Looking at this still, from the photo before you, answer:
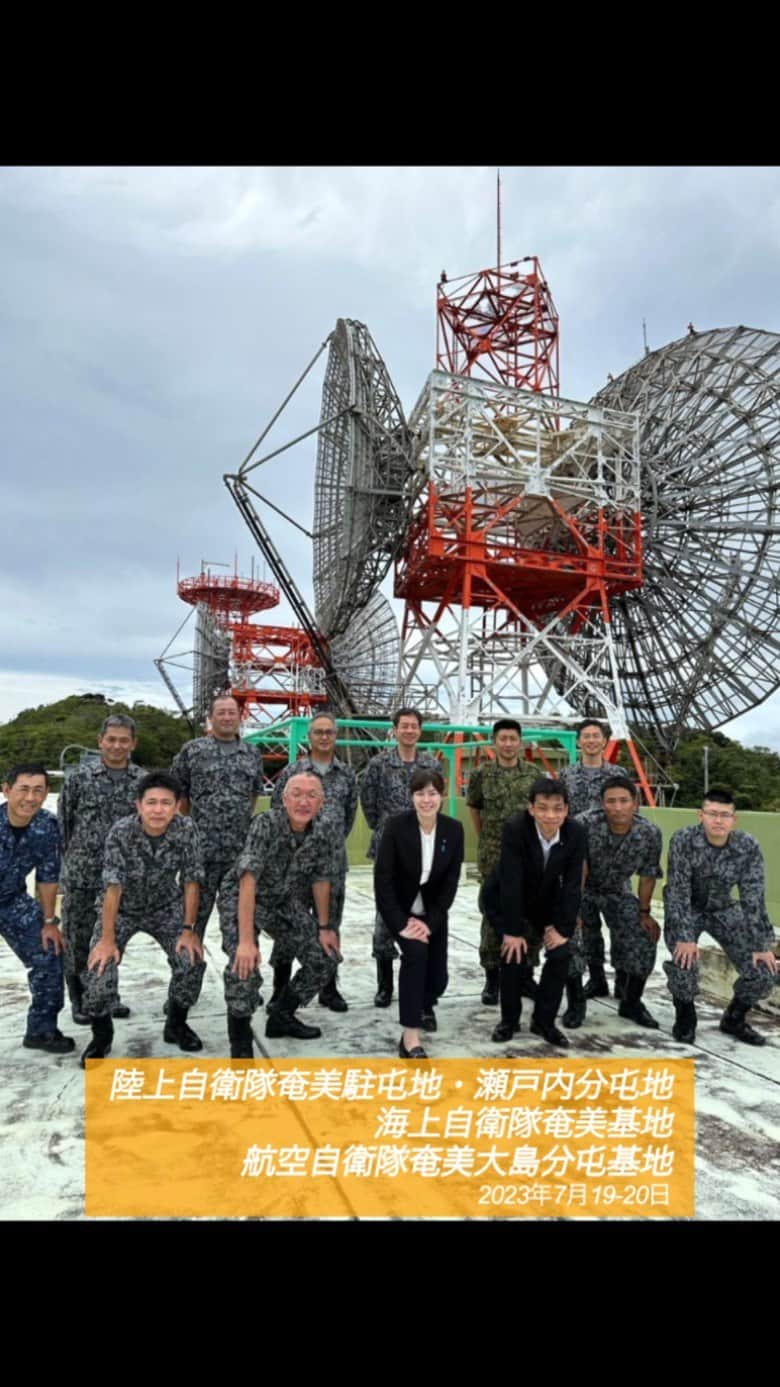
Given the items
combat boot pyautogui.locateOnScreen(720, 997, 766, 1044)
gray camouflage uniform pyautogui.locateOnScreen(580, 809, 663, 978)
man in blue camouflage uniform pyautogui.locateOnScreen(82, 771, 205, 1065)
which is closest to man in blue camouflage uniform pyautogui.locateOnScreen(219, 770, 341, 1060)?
man in blue camouflage uniform pyautogui.locateOnScreen(82, 771, 205, 1065)

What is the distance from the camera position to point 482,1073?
11.4 ft

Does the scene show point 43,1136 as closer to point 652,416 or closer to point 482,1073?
point 482,1073

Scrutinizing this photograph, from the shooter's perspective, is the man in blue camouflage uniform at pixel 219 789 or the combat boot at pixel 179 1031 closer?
the combat boot at pixel 179 1031

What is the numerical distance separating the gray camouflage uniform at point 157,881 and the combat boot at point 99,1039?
162 mm

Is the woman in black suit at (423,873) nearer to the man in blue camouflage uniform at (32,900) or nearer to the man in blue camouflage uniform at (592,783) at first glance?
the man in blue camouflage uniform at (592,783)

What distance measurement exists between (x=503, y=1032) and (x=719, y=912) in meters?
1.34

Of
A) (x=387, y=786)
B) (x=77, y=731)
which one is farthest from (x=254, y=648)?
(x=387, y=786)

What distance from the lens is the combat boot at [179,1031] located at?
3.79 meters

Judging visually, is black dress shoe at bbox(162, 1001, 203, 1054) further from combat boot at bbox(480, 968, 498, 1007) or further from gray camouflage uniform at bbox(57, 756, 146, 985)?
combat boot at bbox(480, 968, 498, 1007)

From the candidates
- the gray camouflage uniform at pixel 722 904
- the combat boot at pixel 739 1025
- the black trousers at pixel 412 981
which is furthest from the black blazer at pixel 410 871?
the combat boot at pixel 739 1025

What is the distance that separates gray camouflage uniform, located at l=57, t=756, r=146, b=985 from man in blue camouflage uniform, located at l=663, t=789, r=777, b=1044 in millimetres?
3003

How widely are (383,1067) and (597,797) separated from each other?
2.29 m

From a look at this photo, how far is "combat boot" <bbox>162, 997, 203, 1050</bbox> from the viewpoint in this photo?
3793 millimetres

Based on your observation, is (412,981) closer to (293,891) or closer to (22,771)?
(293,891)
